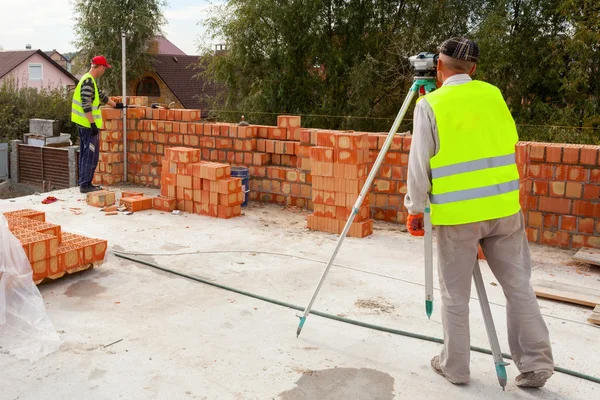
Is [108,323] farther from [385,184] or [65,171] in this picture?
[65,171]

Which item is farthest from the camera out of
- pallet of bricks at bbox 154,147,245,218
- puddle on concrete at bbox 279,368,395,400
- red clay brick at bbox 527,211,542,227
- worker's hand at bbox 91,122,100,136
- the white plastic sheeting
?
worker's hand at bbox 91,122,100,136

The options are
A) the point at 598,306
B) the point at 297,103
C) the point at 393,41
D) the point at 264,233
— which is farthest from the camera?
the point at 297,103

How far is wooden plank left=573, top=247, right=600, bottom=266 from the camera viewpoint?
5.92 m

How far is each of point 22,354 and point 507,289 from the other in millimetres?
3059

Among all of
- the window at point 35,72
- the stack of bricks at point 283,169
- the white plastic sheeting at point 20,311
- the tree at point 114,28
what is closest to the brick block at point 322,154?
the stack of bricks at point 283,169

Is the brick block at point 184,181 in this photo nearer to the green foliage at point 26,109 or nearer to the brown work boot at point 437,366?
the brown work boot at point 437,366

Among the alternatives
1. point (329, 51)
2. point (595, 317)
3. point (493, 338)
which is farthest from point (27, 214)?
point (329, 51)

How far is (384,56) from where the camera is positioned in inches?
861

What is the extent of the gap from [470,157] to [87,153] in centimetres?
689

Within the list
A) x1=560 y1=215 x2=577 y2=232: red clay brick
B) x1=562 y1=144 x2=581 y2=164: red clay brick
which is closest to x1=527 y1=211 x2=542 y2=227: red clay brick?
x1=560 y1=215 x2=577 y2=232: red clay brick

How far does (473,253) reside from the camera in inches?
136

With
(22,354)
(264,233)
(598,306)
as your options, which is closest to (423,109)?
(598,306)

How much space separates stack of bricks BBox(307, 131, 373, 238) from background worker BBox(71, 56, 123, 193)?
11.9ft

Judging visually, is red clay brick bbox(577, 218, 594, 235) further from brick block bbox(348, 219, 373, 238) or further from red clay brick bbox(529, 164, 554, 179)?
brick block bbox(348, 219, 373, 238)
